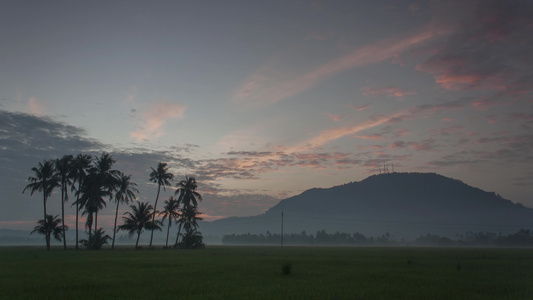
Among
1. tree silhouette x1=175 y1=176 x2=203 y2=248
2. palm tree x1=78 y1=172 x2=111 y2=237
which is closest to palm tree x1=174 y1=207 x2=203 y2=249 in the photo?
tree silhouette x1=175 y1=176 x2=203 y2=248

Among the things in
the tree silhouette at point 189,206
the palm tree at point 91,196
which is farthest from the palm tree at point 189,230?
the palm tree at point 91,196

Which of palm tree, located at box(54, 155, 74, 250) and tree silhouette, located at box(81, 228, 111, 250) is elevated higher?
palm tree, located at box(54, 155, 74, 250)

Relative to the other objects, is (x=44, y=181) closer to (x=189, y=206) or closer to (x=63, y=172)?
(x=63, y=172)

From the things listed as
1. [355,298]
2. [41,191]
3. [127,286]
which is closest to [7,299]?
[127,286]

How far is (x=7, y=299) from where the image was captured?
14.6 m

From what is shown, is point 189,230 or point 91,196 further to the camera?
point 189,230

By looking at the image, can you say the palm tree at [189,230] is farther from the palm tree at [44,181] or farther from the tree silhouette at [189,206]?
the palm tree at [44,181]

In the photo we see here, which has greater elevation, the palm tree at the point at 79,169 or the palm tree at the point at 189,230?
the palm tree at the point at 79,169

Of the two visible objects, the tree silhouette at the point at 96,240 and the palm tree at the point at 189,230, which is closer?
the tree silhouette at the point at 96,240

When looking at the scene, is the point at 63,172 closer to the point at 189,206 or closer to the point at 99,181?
the point at 99,181

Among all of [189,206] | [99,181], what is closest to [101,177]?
[99,181]

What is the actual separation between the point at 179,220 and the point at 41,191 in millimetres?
30876

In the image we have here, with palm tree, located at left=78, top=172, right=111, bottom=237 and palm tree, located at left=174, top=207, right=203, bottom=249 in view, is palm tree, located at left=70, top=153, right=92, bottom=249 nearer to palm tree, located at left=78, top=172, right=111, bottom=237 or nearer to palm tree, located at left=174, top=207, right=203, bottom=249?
palm tree, located at left=78, top=172, right=111, bottom=237

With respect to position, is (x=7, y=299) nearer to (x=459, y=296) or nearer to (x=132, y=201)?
(x=459, y=296)
